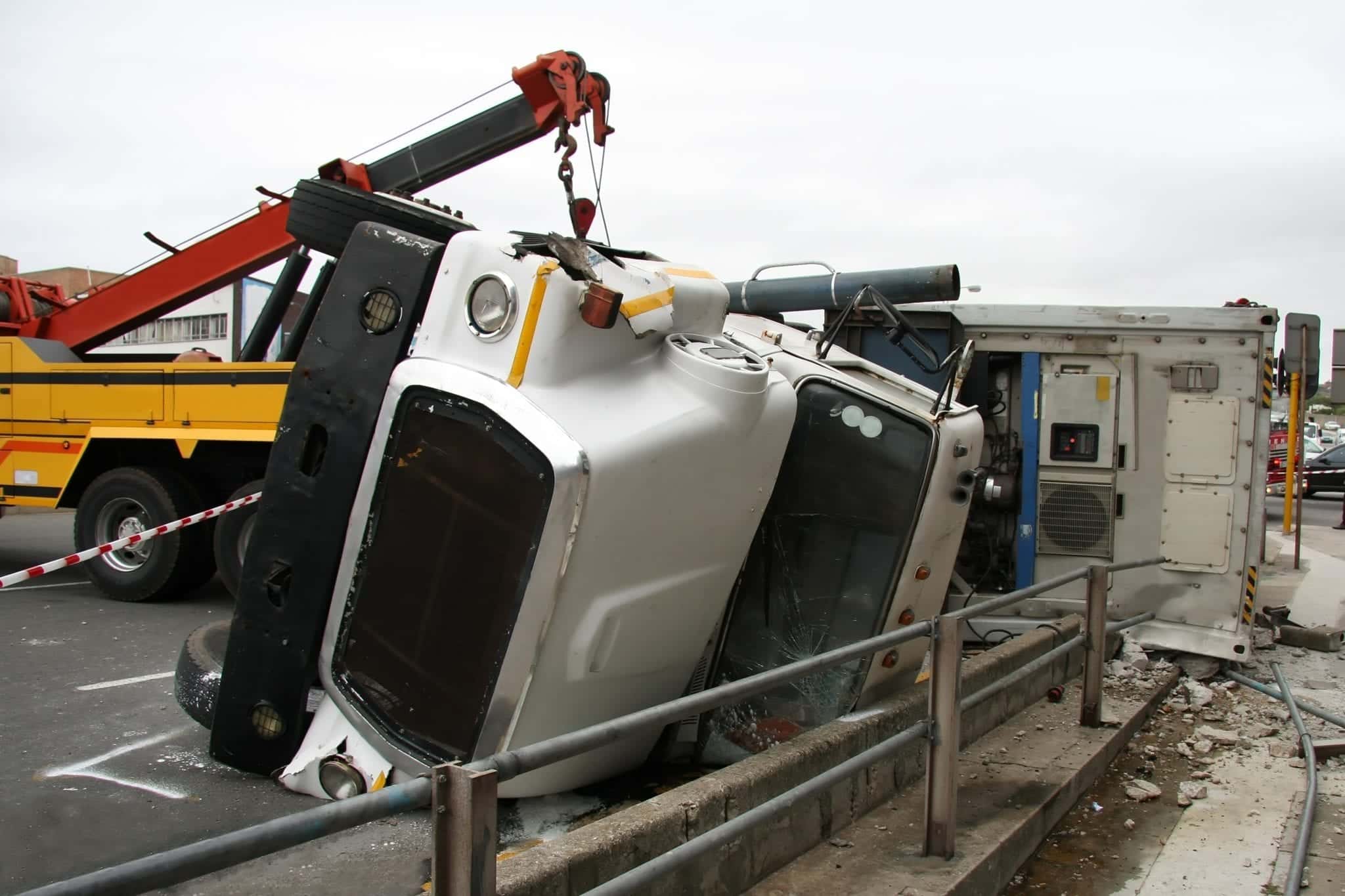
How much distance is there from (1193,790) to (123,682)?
5055mm

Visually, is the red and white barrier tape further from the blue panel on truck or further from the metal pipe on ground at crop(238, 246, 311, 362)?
the blue panel on truck

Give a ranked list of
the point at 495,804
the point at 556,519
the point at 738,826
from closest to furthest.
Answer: the point at 495,804
the point at 738,826
the point at 556,519

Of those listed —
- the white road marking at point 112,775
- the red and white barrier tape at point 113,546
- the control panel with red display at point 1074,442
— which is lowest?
the white road marking at point 112,775

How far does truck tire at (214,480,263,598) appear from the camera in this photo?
740cm

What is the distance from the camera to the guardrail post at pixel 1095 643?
4812 mm

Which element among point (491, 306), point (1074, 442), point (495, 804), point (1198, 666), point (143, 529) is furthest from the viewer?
point (143, 529)

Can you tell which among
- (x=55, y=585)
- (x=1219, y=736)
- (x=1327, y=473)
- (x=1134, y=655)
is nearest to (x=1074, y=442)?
(x=1134, y=655)

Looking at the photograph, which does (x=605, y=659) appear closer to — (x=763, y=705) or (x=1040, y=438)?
(x=763, y=705)

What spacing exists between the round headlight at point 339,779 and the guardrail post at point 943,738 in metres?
1.79

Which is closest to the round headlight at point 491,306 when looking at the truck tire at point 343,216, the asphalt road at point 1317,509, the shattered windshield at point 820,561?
the truck tire at point 343,216

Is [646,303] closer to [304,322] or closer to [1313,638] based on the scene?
[304,322]

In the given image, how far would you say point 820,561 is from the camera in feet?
13.5

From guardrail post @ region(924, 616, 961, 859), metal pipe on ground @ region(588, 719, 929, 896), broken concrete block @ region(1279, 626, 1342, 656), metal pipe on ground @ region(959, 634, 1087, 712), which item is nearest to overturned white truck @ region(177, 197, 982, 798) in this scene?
metal pipe on ground @ region(959, 634, 1087, 712)

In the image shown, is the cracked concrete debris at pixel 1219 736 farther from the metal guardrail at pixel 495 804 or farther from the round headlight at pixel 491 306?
the round headlight at pixel 491 306
